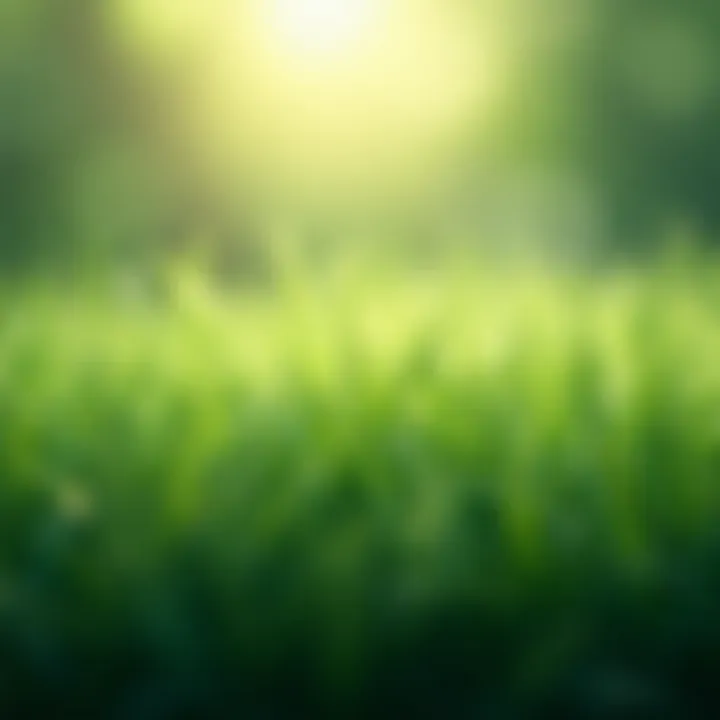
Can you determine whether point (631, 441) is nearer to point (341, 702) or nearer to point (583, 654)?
point (583, 654)

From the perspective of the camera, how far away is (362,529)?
1139 millimetres

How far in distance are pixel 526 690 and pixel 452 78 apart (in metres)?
6.37

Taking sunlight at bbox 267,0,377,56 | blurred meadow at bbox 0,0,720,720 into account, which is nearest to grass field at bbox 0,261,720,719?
blurred meadow at bbox 0,0,720,720

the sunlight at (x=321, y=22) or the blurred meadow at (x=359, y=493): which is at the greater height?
the sunlight at (x=321, y=22)

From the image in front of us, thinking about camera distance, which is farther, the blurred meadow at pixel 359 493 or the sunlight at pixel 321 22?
the sunlight at pixel 321 22

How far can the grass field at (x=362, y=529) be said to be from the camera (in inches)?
42.7

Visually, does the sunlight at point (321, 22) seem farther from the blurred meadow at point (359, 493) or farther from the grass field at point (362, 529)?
the grass field at point (362, 529)

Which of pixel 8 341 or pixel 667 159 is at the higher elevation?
pixel 667 159

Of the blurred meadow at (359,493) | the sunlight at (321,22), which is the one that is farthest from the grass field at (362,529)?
the sunlight at (321,22)

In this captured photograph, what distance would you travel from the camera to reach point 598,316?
6.27 ft

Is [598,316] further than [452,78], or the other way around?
[452,78]

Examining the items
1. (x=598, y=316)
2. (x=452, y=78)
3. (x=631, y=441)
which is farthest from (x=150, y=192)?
(x=631, y=441)

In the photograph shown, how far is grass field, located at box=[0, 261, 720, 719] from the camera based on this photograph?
A: 1085mm

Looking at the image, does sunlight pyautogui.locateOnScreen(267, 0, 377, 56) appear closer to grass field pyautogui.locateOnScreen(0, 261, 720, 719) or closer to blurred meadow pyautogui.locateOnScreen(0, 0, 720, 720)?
blurred meadow pyautogui.locateOnScreen(0, 0, 720, 720)
